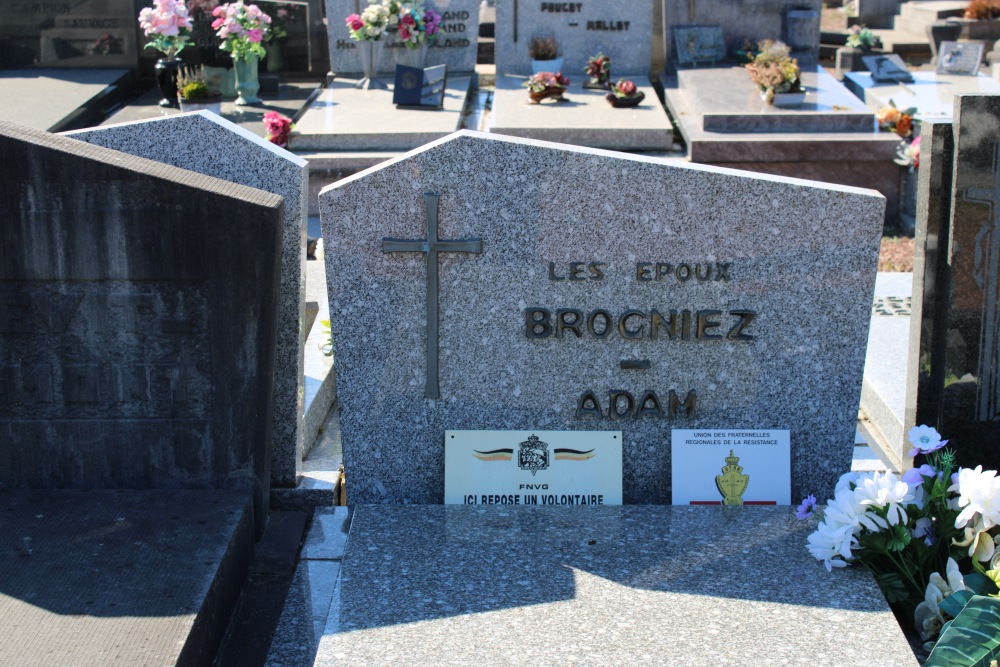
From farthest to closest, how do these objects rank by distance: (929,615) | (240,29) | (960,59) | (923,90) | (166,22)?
(960,59), (923,90), (240,29), (166,22), (929,615)

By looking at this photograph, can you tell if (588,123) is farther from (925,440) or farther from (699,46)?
(925,440)

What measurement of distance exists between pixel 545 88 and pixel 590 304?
622 cm

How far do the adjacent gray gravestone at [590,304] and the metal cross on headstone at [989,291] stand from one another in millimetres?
499

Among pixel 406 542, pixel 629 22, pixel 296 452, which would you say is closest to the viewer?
pixel 406 542

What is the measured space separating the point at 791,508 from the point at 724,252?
2.74 feet

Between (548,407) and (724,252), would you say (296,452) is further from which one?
(724,252)

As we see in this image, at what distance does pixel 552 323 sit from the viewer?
353cm

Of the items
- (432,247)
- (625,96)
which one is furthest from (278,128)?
(432,247)

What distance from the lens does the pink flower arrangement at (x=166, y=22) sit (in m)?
9.66

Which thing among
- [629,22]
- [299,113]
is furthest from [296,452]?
[629,22]

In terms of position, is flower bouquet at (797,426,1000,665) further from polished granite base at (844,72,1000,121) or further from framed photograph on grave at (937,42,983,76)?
framed photograph on grave at (937,42,983,76)

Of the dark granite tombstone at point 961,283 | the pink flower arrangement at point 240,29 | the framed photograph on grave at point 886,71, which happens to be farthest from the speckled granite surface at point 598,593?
the framed photograph on grave at point 886,71

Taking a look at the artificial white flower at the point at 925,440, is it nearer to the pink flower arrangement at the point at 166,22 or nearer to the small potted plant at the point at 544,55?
the small potted plant at the point at 544,55

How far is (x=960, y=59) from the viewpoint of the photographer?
11367mm
